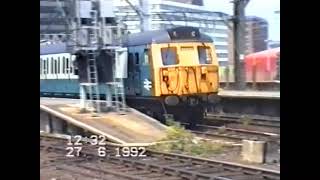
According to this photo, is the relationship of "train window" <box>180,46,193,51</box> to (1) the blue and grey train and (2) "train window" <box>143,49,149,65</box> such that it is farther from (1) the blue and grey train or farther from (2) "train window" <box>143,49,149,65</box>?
(2) "train window" <box>143,49,149,65</box>

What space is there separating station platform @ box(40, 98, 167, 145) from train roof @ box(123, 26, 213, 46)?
211 millimetres

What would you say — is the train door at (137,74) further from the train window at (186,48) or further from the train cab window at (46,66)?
the train cab window at (46,66)

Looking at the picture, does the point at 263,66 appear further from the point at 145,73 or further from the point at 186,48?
the point at 145,73

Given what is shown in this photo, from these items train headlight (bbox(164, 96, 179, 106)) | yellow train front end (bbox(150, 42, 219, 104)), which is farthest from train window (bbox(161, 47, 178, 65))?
train headlight (bbox(164, 96, 179, 106))

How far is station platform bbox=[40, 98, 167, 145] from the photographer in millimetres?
1504

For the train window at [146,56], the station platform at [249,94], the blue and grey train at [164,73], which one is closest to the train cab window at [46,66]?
the blue and grey train at [164,73]

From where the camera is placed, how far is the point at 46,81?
4.82ft

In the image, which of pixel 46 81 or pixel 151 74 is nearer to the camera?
pixel 46 81

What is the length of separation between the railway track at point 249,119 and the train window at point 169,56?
0.66ft

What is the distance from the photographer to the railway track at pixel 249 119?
1.50 meters
